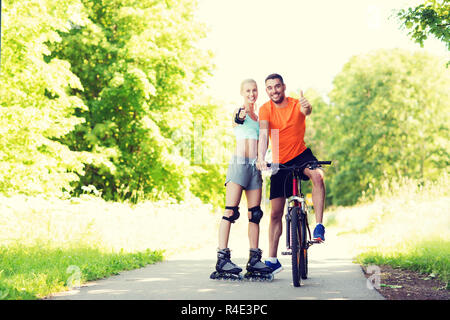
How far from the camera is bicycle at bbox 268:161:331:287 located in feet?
19.6

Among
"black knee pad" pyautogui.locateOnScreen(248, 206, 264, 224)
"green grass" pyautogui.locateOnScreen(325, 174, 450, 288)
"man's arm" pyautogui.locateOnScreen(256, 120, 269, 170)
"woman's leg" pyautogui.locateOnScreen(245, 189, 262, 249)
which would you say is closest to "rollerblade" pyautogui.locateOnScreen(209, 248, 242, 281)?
"woman's leg" pyautogui.locateOnScreen(245, 189, 262, 249)

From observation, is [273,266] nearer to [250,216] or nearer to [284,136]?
[250,216]

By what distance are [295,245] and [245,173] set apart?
1184 millimetres

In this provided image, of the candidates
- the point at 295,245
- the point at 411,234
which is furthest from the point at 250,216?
the point at 411,234

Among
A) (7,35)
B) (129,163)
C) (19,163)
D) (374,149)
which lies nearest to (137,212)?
(19,163)

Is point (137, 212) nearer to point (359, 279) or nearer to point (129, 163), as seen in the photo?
point (359, 279)

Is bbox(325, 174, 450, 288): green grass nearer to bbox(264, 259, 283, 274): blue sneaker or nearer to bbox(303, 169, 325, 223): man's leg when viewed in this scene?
bbox(303, 169, 325, 223): man's leg

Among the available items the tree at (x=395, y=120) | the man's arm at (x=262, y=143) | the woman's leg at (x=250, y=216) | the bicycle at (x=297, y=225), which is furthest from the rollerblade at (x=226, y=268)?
the tree at (x=395, y=120)

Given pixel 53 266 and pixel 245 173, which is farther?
pixel 53 266

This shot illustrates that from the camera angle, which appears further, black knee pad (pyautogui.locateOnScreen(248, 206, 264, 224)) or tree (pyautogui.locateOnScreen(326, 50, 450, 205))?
tree (pyautogui.locateOnScreen(326, 50, 450, 205))

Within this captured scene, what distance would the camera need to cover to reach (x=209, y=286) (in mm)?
6172

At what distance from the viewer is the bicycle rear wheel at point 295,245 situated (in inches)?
233

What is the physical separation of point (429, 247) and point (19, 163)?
35.8ft

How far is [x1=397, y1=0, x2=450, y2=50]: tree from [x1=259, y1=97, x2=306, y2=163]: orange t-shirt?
2.20m
